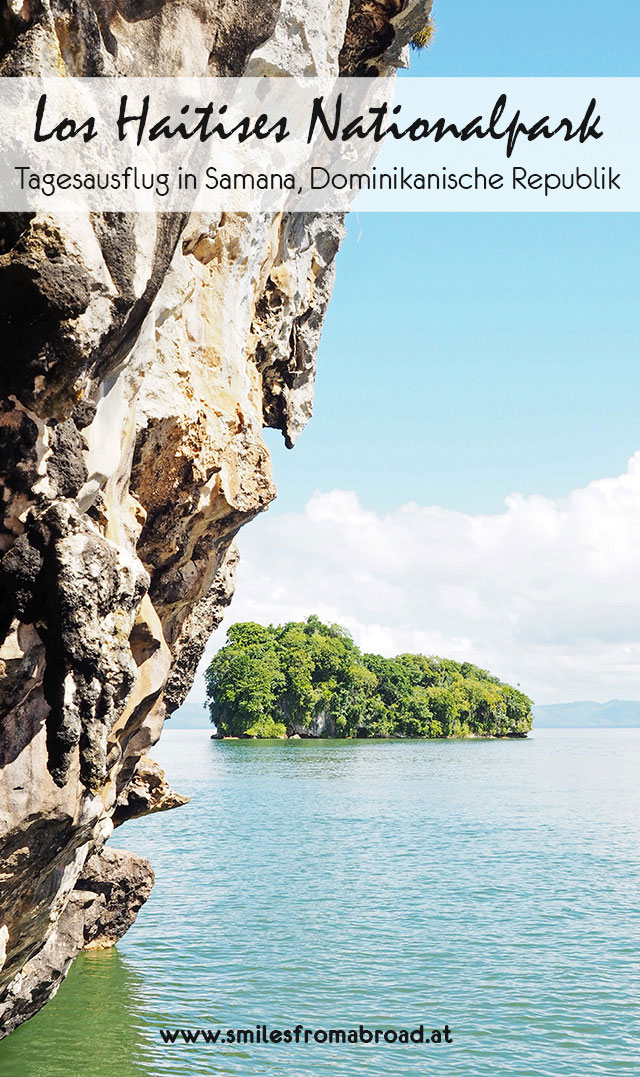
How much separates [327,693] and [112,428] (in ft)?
301

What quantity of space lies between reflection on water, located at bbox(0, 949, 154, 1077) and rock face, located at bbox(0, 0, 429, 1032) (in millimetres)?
627

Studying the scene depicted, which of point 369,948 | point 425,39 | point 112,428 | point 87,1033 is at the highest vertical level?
point 425,39

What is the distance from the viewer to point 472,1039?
1398 centimetres

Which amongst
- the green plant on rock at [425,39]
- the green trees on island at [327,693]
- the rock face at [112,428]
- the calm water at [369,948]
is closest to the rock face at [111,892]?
the calm water at [369,948]

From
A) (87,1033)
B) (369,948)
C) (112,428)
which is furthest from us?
(369,948)

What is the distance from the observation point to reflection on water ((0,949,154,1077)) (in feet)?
41.0

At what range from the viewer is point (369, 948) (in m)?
18.9

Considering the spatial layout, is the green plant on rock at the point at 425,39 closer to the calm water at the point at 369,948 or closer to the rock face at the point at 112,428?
the rock face at the point at 112,428

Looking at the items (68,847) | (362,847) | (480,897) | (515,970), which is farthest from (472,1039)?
(362,847)

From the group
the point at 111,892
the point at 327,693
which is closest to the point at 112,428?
the point at 111,892

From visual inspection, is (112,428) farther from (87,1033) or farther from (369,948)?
(369,948)

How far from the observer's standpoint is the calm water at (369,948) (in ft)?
43.8

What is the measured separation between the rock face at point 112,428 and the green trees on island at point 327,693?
84.4 meters

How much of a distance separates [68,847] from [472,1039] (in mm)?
7678
